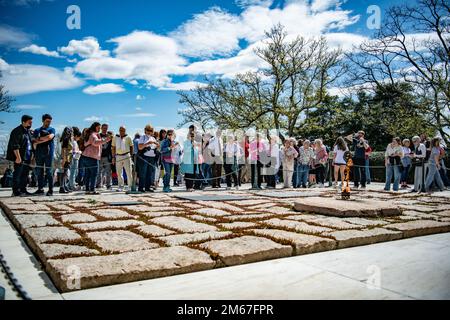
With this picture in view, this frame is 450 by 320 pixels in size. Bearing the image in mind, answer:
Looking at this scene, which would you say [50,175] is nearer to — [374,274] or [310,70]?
[374,274]

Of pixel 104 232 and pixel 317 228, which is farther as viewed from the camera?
pixel 317 228

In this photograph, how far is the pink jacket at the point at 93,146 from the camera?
28.5 ft

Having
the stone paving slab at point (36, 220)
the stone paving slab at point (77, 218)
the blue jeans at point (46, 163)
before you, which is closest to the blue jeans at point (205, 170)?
the blue jeans at point (46, 163)

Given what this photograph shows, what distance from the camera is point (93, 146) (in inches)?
348

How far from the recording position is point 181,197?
25.8 feet

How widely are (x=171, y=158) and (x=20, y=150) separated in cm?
386

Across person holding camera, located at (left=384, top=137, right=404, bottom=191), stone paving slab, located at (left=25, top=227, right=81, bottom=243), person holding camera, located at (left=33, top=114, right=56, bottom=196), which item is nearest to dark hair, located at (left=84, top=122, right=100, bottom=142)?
person holding camera, located at (left=33, top=114, right=56, bottom=196)

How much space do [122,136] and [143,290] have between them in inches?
335

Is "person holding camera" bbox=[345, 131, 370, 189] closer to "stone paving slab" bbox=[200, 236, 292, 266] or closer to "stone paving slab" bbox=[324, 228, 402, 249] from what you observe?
"stone paving slab" bbox=[324, 228, 402, 249]

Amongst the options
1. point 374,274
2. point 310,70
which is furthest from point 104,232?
point 310,70

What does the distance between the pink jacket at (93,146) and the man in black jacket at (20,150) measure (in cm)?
121

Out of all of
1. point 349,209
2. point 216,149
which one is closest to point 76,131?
point 216,149

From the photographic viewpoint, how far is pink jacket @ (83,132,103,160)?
8.70 meters

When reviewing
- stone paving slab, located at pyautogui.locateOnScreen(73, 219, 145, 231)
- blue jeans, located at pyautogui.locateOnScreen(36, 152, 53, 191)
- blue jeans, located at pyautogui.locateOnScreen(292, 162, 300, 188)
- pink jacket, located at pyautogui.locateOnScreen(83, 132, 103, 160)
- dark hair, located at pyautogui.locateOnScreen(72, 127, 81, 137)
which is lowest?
stone paving slab, located at pyautogui.locateOnScreen(73, 219, 145, 231)
